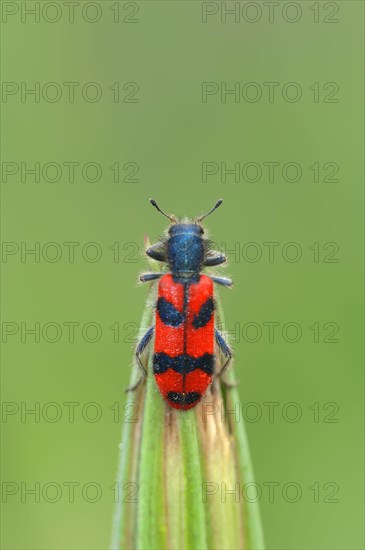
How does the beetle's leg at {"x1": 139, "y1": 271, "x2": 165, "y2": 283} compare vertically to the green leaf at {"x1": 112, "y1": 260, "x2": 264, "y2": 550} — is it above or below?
above

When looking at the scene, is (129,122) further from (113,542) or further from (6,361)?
(113,542)

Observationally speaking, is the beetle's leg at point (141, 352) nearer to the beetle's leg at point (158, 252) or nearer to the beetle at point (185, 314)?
the beetle at point (185, 314)

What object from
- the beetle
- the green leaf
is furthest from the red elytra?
the green leaf

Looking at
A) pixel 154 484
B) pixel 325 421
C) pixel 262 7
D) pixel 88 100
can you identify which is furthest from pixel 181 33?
pixel 154 484

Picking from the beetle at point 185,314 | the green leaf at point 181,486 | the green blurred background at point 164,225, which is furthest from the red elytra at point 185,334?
the green blurred background at point 164,225

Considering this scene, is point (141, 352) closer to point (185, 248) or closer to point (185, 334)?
point (185, 334)

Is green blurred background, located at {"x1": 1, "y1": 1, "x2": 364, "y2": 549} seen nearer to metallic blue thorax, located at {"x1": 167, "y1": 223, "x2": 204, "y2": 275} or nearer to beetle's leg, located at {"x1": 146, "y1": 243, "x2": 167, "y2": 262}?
metallic blue thorax, located at {"x1": 167, "y1": 223, "x2": 204, "y2": 275}

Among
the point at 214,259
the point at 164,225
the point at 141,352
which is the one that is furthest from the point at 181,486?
the point at 164,225
